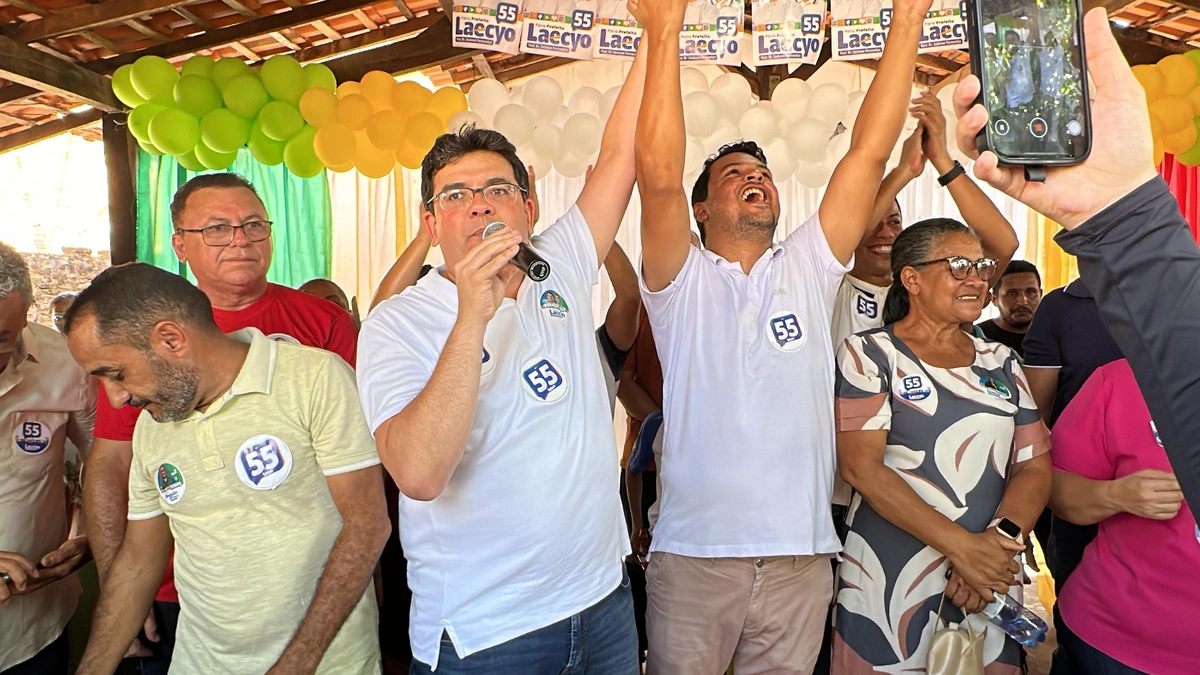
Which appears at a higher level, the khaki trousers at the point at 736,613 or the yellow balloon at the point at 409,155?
the yellow balloon at the point at 409,155

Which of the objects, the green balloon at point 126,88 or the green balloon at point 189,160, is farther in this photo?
the green balloon at point 189,160

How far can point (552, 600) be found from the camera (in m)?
1.34

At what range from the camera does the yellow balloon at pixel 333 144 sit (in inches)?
162

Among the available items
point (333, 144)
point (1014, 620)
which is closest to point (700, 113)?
point (333, 144)

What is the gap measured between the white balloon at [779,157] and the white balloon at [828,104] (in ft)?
0.65

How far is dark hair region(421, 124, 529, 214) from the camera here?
1504mm

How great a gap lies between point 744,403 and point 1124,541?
0.77 meters

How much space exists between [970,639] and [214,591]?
1.47 m

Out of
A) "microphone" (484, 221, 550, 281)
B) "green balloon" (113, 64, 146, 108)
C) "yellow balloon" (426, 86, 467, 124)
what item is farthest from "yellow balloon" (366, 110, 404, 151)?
"microphone" (484, 221, 550, 281)

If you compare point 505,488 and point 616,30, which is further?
point 616,30

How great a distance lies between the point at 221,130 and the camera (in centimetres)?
396

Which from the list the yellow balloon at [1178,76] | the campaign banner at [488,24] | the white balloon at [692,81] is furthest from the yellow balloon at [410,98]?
the yellow balloon at [1178,76]

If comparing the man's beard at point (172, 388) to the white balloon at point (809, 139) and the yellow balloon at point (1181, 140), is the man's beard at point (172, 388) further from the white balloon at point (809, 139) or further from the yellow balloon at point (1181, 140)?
the yellow balloon at point (1181, 140)

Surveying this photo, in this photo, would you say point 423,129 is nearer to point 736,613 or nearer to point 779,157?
point 779,157
